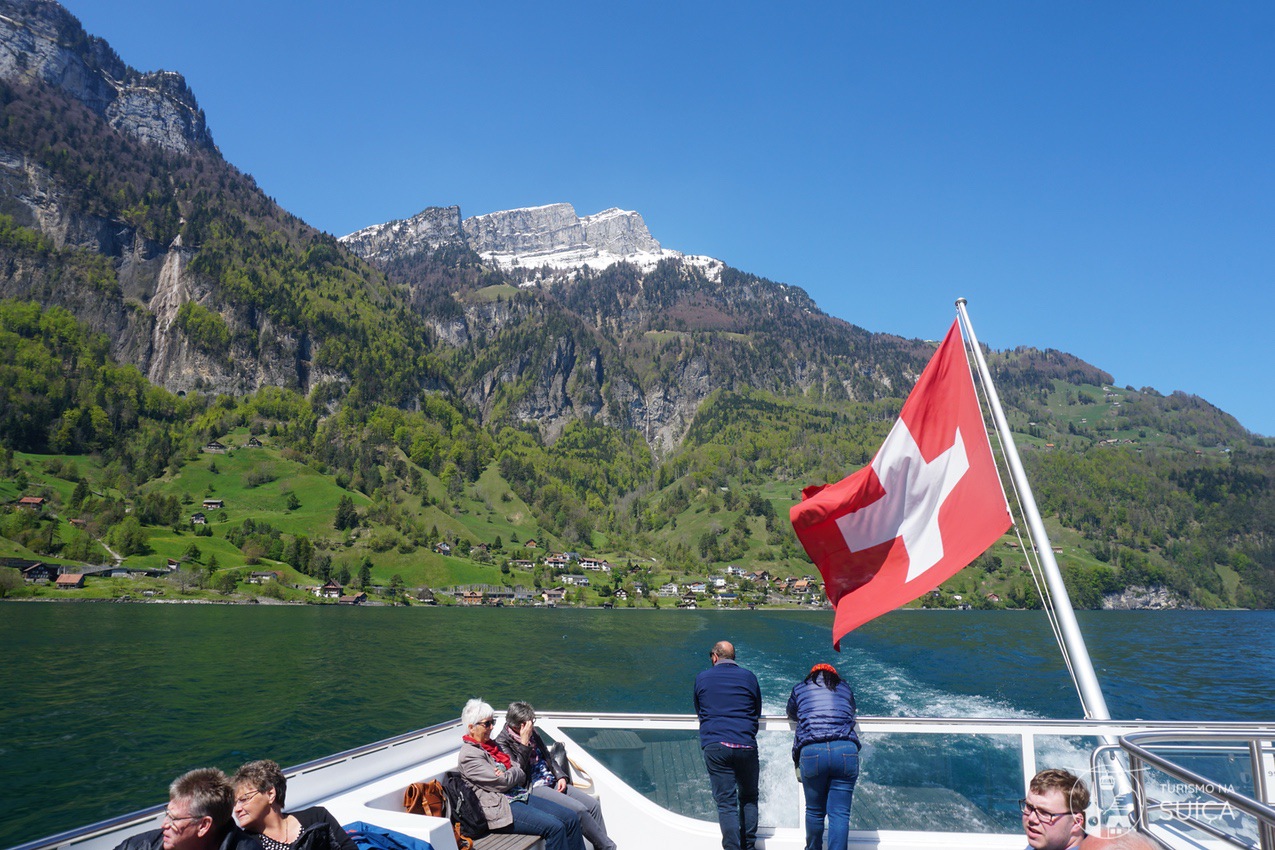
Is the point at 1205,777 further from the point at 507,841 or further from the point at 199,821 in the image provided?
the point at 199,821

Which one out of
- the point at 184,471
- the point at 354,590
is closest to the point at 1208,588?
the point at 354,590

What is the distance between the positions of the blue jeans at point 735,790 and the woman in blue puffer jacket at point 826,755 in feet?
1.37

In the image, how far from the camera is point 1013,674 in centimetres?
5544

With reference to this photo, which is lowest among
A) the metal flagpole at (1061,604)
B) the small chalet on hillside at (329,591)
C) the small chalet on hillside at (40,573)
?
the small chalet on hillside at (329,591)

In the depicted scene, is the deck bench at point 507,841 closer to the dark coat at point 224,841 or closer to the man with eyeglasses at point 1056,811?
the dark coat at point 224,841

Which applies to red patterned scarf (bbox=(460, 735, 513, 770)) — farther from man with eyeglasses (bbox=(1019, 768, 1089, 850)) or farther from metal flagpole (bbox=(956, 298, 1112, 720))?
metal flagpole (bbox=(956, 298, 1112, 720))

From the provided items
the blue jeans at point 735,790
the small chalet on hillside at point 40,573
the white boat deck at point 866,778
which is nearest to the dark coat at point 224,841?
the white boat deck at point 866,778

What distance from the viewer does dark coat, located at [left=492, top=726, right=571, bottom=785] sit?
615cm

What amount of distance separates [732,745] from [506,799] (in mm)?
1816

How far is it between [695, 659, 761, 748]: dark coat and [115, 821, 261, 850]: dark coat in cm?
341

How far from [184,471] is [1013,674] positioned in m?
176

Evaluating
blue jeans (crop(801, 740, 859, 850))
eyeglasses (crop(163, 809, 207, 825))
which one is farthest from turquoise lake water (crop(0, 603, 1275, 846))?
blue jeans (crop(801, 740, 859, 850))

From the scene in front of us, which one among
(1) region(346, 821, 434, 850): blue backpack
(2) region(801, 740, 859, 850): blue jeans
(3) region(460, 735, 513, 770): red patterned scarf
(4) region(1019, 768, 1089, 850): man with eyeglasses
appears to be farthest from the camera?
(3) region(460, 735, 513, 770): red patterned scarf

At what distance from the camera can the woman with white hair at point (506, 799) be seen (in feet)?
18.2
